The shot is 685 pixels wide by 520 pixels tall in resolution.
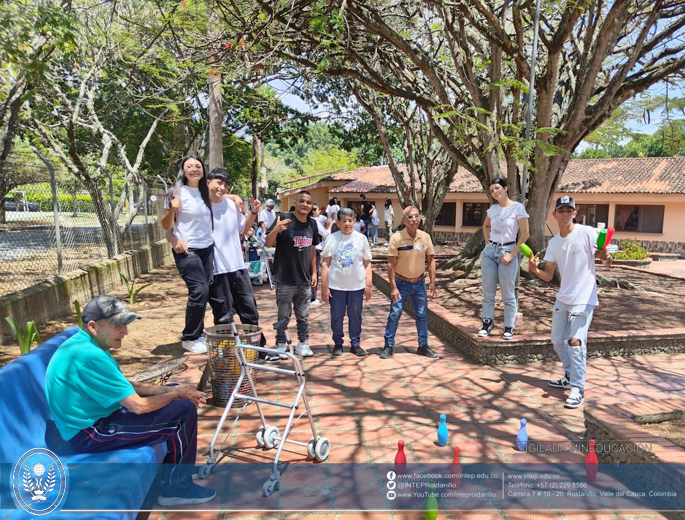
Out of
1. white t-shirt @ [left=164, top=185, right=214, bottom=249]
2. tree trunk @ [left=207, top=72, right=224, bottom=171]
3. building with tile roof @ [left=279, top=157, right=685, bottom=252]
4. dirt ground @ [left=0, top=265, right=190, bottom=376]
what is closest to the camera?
white t-shirt @ [left=164, top=185, right=214, bottom=249]

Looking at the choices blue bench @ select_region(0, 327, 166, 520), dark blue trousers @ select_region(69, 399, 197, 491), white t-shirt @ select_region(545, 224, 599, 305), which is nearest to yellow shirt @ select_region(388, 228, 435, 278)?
white t-shirt @ select_region(545, 224, 599, 305)

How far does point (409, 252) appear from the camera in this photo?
5.83 meters

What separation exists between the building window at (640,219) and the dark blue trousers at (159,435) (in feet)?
88.8

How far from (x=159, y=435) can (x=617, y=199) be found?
87.7 ft

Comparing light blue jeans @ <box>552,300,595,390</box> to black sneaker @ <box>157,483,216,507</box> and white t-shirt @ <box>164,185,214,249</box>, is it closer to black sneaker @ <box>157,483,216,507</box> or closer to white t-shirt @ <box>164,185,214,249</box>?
black sneaker @ <box>157,483,216,507</box>

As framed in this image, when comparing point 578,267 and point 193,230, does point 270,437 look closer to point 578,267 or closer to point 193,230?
point 193,230

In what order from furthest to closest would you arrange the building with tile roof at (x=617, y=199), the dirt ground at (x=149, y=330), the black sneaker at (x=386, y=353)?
the building with tile roof at (x=617, y=199) < the black sneaker at (x=386, y=353) < the dirt ground at (x=149, y=330)

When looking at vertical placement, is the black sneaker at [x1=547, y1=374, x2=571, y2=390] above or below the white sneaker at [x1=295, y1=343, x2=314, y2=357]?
below

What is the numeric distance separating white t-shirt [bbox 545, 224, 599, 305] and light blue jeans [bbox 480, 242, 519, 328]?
1111 millimetres

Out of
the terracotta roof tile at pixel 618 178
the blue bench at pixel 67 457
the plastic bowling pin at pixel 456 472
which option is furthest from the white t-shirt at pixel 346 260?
the terracotta roof tile at pixel 618 178

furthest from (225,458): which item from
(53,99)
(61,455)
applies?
(53,99)

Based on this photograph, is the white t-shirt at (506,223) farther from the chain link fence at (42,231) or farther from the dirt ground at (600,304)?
the chain link fence at (42,231)

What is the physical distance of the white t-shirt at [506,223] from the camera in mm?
5742

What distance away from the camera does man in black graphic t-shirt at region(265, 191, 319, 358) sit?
5.52 metres
